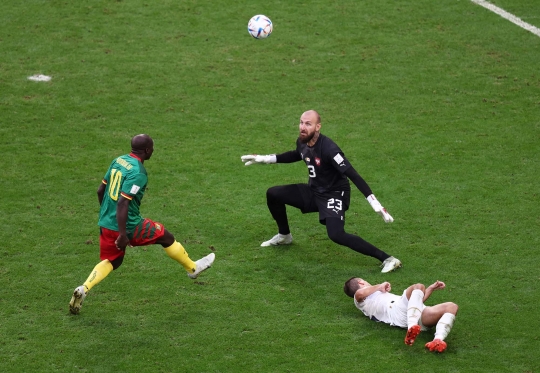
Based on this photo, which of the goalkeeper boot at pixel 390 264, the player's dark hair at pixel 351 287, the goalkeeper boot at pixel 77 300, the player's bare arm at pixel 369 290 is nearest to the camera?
the goalkeeper boot at pixel 77 300

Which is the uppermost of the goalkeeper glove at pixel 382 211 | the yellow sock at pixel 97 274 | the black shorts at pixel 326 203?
the goalkeeper glove at pixel 382 211

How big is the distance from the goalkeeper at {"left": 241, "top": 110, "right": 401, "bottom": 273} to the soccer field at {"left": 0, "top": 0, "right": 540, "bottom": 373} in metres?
0.33

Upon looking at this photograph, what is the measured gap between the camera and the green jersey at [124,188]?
8.25 meters

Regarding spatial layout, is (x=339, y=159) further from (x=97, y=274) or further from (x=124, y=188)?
(x=97, y=274)

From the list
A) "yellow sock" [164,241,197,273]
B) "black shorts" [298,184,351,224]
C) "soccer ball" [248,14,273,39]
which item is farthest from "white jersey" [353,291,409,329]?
"soccer ball" [248,14,273,39]

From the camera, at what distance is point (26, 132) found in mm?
13391

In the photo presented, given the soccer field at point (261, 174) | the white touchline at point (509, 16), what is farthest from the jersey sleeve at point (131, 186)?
the white touchline at point (509, 16)

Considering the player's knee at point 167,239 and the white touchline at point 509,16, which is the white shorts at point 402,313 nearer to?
the player's knee at point 167,239

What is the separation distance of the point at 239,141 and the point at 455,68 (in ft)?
16.8

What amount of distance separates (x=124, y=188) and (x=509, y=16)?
12.4 metres

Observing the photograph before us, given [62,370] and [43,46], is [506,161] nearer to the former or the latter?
[62,370]

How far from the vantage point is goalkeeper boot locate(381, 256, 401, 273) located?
31.0 ft

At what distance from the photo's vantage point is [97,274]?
27.7 ft

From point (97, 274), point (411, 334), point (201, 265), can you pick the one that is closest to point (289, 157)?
point (201, 265)
